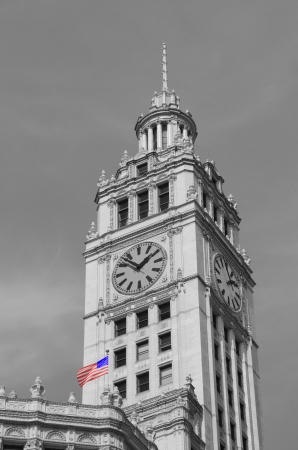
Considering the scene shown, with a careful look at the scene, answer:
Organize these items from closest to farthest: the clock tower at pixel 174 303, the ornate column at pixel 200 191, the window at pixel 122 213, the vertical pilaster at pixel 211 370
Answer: the vertical pilaster at pixel 211 370
the clock tower at pixel 174 303
the ornate column at pixel 200 191
the window at pixel 122 213

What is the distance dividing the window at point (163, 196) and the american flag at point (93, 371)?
22.8 m

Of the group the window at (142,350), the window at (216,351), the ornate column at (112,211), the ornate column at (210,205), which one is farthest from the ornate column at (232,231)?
the window at (142,350)

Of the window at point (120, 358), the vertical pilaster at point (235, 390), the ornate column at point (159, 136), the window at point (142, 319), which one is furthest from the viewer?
the ornate column at point (159, 136)

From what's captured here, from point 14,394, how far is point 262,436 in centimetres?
3559

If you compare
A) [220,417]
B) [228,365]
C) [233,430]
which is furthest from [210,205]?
[233,430]

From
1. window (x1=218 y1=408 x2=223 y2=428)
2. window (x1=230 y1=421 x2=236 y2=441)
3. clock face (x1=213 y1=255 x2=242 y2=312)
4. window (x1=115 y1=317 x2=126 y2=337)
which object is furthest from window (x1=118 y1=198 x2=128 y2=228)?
window (x1=230 y1=421 x2=236 y2=441)

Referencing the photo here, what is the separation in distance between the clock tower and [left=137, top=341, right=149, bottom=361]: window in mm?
117

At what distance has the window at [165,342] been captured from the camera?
116 m

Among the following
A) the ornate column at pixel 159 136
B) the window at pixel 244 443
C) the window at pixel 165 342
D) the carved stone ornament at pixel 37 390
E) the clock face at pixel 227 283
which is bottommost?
the carved stone ornament at pixel 37 390

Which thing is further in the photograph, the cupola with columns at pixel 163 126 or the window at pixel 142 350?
the cupola with columns at pixel 163 126

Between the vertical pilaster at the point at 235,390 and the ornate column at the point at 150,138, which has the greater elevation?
the ornate column at the point at 150,138

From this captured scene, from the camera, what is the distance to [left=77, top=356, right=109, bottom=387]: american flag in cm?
Result: 10988

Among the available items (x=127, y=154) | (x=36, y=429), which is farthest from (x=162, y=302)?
(x=36, y=429)

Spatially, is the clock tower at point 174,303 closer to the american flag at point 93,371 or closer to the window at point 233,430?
the window at point 233,430
